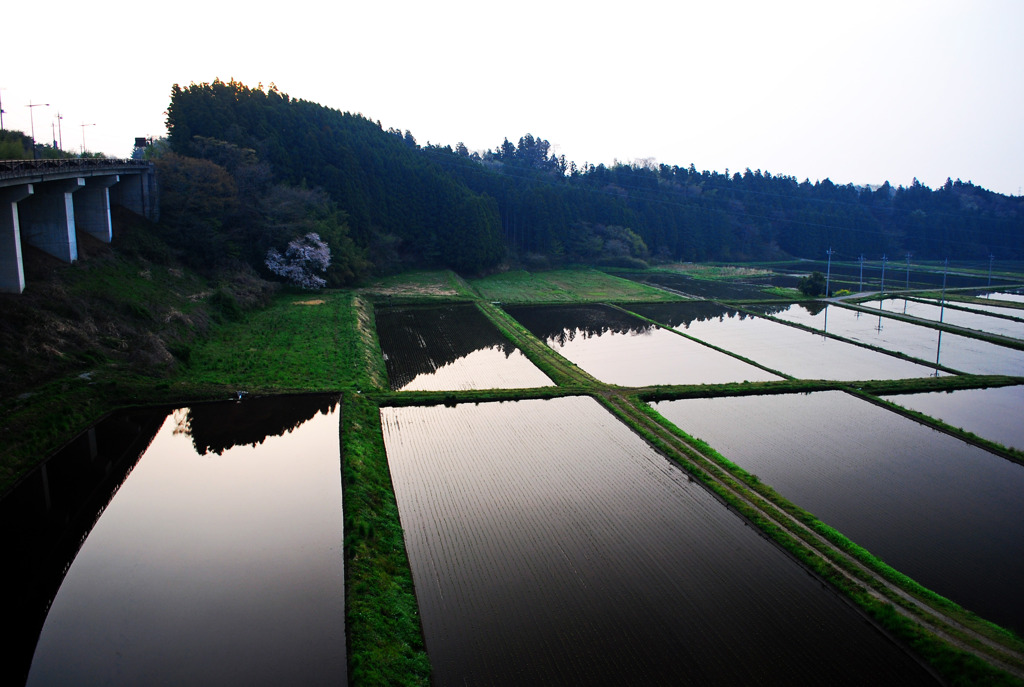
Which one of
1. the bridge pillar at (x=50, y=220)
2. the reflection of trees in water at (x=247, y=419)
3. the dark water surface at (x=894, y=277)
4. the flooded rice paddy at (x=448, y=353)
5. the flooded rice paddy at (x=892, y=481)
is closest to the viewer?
the flooded rice paddy at (x=892, y=481)

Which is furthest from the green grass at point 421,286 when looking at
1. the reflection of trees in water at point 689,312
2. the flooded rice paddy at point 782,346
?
the flooded rice paddy at point 782,346

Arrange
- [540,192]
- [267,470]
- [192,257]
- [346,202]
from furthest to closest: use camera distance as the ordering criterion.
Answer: [540,192], [346,202], [192,257], [267,470]

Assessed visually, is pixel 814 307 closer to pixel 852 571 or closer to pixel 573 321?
pixel 573 321

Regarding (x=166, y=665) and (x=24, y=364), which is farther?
(x=24, y=364)

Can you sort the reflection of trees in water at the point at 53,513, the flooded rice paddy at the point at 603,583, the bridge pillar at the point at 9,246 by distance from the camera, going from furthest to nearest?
the bridge pillar at the point at 9,246, the reflection of trees in water at the point at 53,513, the flooded rice paddy at the point at 603,583

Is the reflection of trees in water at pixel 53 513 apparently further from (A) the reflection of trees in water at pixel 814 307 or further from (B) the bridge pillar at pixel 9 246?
(A) the reflection of trees in water at pixel 814 307

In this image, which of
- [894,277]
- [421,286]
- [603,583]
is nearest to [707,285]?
[894,277]

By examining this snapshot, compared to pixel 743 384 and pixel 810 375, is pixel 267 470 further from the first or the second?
pixel 810 375

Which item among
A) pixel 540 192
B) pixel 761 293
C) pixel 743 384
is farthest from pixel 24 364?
pixel 540 192
